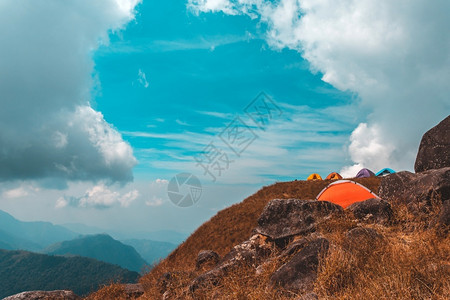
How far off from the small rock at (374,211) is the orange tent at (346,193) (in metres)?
6.60

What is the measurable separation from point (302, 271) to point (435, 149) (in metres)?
9.07

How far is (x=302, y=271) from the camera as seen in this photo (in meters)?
6.84

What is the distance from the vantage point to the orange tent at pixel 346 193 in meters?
17.0

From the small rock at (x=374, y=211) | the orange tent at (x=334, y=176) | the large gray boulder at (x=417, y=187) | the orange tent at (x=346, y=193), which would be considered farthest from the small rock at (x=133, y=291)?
the orange tent at (x=334, y=176)

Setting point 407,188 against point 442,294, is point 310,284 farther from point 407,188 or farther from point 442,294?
point 407,188

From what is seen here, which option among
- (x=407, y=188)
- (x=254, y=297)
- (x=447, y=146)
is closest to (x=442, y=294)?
(x=254, y=297)

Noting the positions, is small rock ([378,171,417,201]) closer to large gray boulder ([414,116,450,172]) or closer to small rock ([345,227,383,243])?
large gray boulder ([414,116,450,172])

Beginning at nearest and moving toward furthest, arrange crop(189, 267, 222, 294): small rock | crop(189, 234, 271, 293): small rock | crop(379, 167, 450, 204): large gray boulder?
crop(189, 267, 222, 294): small rock
crop(189, 234, 271, 293): small rock
crop(379, 167, 450, 204): large gray boulder

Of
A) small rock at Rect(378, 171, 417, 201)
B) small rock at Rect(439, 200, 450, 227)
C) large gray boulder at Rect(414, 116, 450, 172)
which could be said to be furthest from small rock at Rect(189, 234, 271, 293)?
large gray boulder at Rect(414, 116, 450, 172)

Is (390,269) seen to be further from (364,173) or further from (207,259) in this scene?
(364,173)

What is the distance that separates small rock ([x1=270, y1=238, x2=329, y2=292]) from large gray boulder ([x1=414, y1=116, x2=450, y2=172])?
7857 millimetres

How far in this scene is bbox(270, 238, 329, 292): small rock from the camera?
650cm

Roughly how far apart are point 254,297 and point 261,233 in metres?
4.87

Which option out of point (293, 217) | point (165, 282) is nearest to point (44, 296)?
point (165, 282)
